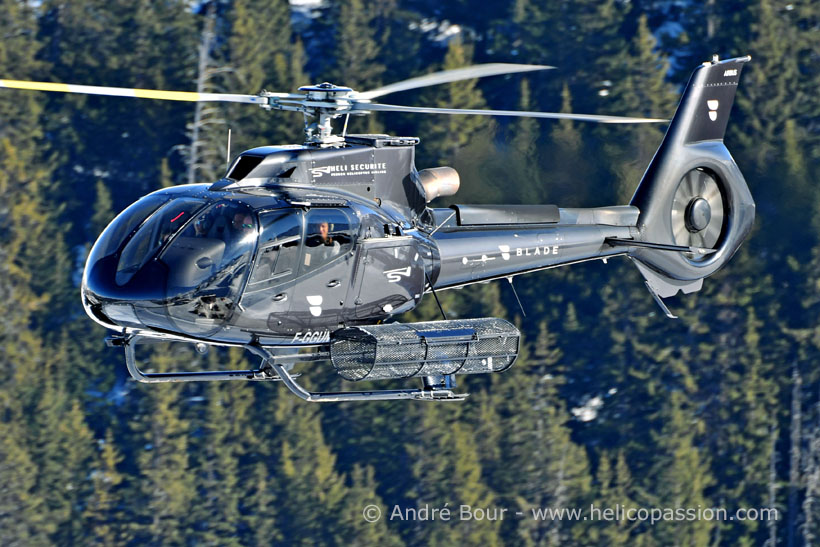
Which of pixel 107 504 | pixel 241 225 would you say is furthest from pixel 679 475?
pixel 241 225

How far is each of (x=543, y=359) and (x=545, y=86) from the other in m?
8.55

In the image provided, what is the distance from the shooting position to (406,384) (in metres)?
37.2

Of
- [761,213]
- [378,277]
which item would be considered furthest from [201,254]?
[761,213]

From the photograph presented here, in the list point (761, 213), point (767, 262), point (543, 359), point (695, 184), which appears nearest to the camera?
point (695, 184)

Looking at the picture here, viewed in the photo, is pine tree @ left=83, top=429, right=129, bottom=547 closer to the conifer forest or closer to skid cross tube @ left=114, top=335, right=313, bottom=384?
the conifer forest

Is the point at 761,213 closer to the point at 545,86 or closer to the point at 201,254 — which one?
the point at 545,86

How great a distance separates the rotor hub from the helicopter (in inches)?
57.6

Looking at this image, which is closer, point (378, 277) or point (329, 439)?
point (378, 277)

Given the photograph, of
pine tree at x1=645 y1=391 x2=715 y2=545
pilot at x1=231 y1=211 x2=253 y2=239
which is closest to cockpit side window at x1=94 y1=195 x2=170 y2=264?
pilot at x1=231 y1=211 x2=253 y2=239

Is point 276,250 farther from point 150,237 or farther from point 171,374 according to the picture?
point 171,374

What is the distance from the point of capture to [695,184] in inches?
714

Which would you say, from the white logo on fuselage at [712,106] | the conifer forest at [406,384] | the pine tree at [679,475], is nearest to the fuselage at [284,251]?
the white logo on fuselage at [712,106]

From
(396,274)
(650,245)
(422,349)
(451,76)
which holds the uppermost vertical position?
(451,76)

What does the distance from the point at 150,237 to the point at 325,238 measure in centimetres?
182
